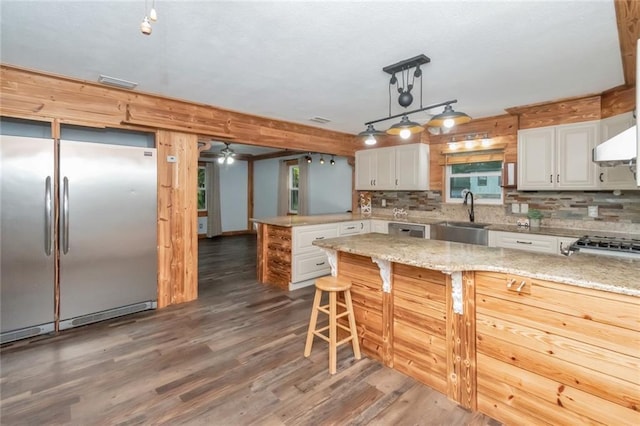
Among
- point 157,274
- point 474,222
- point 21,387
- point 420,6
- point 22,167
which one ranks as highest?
point 420,6

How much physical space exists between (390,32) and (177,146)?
2.78 metres

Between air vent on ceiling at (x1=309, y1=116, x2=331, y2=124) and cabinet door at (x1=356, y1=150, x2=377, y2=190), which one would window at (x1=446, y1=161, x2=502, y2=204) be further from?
air vent on ceiling at (x1=309, y1=116, x2=331, y2=124)

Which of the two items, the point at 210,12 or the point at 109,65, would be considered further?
the point at 109,65

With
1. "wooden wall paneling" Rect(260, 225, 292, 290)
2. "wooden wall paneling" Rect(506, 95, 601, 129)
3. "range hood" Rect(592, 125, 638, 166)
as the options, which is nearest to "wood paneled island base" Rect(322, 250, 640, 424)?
"range hood" Rect(592, 125, 638, 166)

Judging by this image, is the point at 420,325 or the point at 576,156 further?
the point at 576,156

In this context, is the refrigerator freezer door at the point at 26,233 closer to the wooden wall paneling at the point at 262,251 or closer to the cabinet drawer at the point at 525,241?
the wooden wall paneling at the point at 262,251

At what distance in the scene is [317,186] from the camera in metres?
7.95

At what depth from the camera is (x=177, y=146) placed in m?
3.73

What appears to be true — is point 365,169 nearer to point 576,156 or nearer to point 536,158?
point 536,158

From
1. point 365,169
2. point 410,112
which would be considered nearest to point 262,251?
point 365,169

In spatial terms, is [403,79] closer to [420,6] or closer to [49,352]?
[420,6]

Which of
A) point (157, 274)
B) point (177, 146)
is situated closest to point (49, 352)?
point (157, 274)

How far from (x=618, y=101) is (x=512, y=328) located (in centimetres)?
307

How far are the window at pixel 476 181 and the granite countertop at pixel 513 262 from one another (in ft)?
8.43
